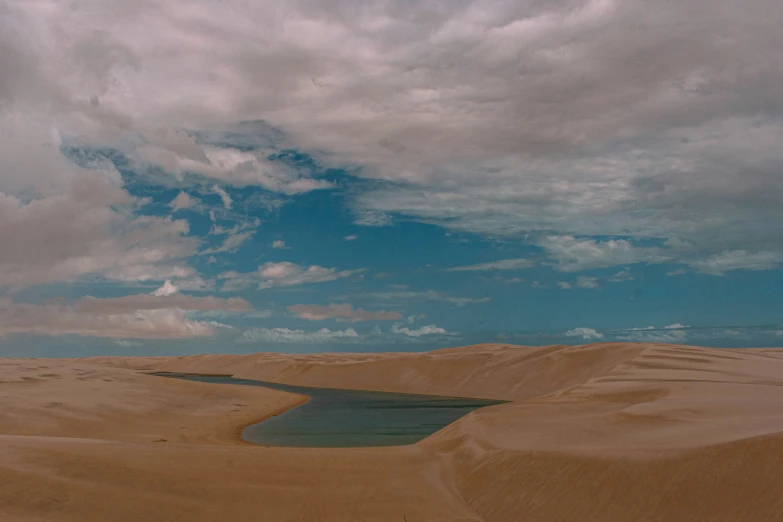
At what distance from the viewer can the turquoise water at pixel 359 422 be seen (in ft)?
93.3

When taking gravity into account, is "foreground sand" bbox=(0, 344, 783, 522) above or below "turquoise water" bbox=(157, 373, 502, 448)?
above

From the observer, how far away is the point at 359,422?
3662cm

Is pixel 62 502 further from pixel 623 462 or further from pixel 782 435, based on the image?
pixel 782 435

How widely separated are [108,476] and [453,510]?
6.89m

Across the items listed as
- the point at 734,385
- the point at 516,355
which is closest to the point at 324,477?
the point at 734,385

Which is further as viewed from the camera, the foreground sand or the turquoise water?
the turquoise water

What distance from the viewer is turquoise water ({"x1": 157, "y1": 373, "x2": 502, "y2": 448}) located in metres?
28.4

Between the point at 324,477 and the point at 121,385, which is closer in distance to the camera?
the point at 324,477

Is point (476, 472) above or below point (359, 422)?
above

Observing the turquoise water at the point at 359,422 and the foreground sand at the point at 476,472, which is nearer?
the foreground sand at the point at 476,472

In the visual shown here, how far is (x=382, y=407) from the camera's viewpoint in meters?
47.8

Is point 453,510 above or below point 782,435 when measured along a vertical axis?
below

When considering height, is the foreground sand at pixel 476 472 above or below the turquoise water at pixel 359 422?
above

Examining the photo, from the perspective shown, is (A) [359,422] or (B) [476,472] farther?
(A) [359,422]
